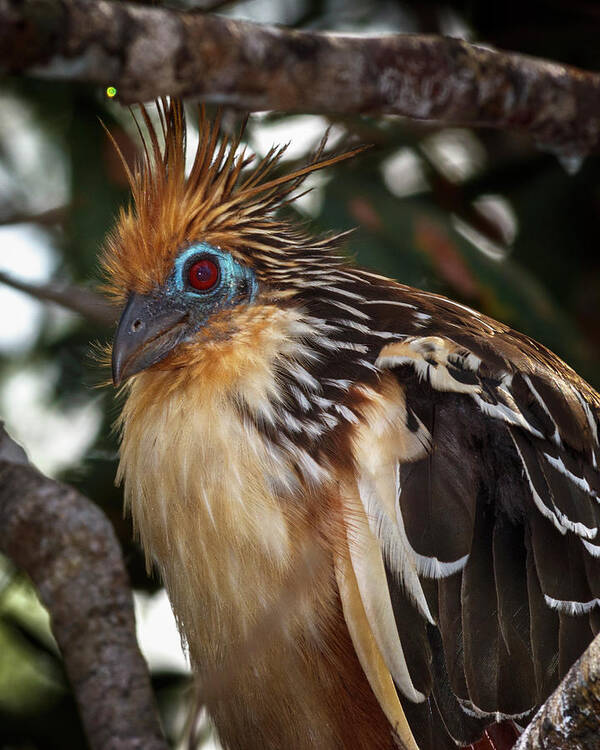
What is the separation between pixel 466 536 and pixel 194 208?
0.93 m

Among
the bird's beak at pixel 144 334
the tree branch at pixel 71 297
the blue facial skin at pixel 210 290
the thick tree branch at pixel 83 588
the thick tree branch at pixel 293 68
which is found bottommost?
the thick tree branch at pixel 83 588

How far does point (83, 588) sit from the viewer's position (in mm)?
2316

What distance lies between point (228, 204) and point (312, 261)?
226 mm

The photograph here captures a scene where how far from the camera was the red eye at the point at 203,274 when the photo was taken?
2.28 meters

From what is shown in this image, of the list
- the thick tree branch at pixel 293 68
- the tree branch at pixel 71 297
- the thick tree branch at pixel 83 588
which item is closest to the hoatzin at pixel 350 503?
the thick tree branch at pixel 83 588

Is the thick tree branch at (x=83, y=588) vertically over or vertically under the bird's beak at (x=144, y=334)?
under

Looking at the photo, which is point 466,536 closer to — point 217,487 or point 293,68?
point 217,487

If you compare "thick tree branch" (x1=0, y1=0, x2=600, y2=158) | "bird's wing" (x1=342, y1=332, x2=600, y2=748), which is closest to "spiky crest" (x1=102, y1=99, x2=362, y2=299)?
"thick tree branch" (x1=0, y1=0, x2=600, y2=158)

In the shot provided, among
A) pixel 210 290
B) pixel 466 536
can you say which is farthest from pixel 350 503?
pixel 210 290

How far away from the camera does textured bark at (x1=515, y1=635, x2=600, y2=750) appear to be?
1.31m

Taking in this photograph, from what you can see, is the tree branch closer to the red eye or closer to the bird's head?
the bird's head

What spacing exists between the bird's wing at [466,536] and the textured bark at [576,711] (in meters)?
0.59

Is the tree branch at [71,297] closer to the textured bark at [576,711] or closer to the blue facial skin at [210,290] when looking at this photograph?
the blue facial skin at [210,290]

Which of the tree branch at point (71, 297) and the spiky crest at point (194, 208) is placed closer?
the spiky crest at point (194, 208)
